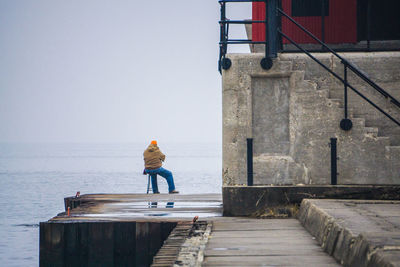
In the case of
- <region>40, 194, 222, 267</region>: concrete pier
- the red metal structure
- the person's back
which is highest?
the red metal structure

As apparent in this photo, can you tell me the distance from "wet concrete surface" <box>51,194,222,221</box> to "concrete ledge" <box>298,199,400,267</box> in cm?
256

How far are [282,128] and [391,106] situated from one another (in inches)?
82.1

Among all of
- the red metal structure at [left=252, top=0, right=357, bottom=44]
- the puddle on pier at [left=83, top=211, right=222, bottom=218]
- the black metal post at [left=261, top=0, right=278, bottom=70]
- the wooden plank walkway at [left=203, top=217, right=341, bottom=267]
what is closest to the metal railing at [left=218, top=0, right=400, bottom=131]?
the black metal post at [left=261, top=0, right=278, bottom=70]

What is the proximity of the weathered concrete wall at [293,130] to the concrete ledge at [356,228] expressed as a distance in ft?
3.40

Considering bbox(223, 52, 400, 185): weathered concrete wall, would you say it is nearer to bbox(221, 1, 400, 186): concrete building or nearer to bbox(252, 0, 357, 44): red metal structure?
bbox(221, 1, 400, 186): concrete building

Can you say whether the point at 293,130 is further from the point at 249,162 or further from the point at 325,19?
the point at 325,19

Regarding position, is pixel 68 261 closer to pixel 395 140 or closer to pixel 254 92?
pixel 254 92

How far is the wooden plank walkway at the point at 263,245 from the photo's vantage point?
21.0 ft

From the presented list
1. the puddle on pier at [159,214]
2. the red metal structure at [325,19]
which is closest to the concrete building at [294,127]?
the puddle on pier at [159,214]

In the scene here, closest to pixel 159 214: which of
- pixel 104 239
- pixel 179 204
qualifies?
pixel 104 239

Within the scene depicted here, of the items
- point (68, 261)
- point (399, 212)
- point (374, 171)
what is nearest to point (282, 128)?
point (374, 171)

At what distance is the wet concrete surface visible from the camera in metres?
11.0

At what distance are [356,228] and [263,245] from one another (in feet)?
4.42

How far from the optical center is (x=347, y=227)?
21.2 feet
